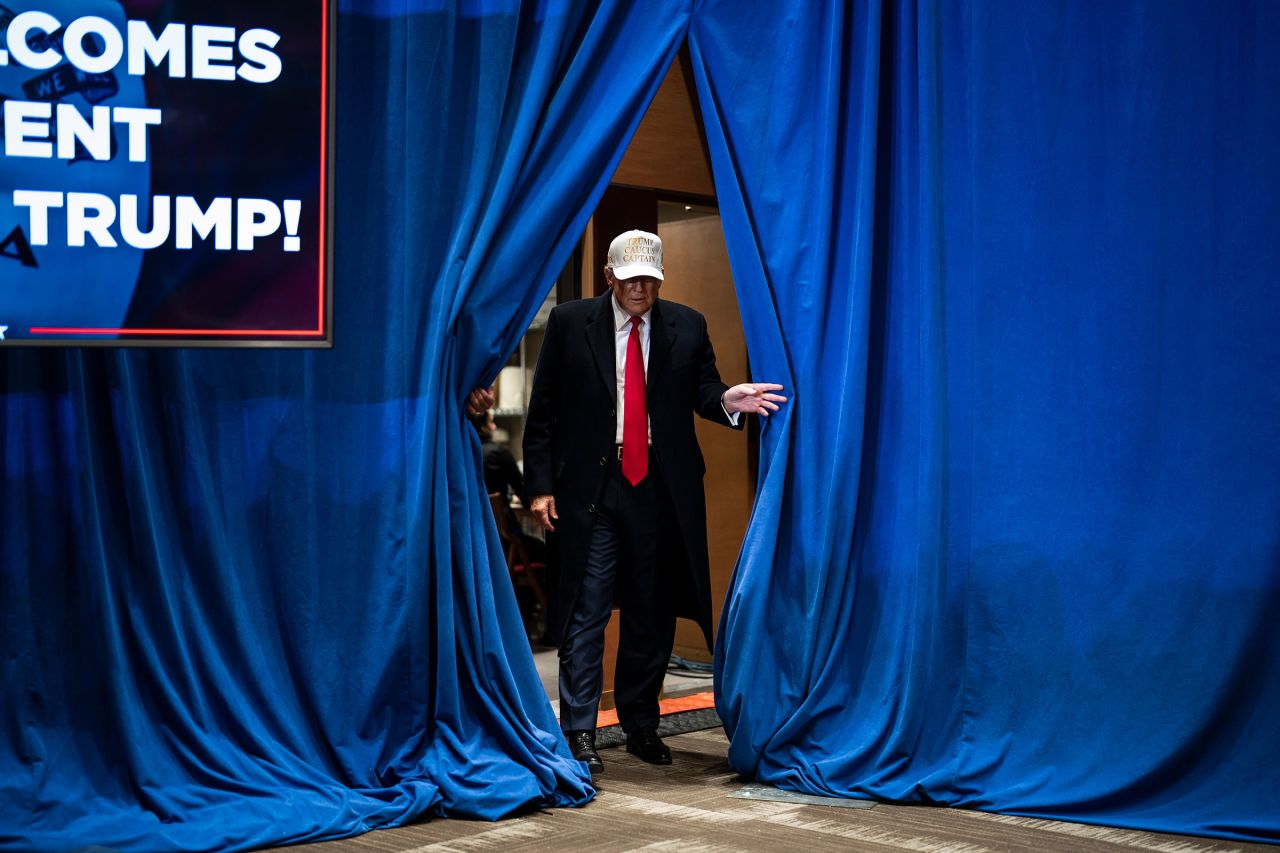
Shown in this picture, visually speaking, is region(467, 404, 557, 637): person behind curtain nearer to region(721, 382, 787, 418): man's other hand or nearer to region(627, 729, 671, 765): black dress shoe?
region(627, 729, 671, 765): black dress shoe

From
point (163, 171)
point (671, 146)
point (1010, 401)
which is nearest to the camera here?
point (163, 171)

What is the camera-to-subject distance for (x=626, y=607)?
420 centimetres

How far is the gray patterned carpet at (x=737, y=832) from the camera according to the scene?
3.18m

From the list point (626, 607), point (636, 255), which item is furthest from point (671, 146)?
point (626, 607)

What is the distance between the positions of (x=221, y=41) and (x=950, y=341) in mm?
1999

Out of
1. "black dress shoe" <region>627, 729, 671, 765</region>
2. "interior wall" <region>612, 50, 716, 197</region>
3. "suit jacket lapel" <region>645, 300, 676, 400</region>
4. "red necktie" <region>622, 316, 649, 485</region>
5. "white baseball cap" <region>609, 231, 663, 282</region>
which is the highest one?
"interior wall" <region>612, 50, 716, 197</region>

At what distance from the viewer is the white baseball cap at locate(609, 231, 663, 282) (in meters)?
4.11

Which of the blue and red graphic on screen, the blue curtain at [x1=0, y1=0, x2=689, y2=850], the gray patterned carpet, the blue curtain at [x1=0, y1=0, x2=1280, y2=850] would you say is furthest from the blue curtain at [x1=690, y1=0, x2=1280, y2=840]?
the blue and red graphic on screen

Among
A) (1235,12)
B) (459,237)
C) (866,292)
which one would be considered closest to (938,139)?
(866,292)

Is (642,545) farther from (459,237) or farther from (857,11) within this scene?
(857,11)

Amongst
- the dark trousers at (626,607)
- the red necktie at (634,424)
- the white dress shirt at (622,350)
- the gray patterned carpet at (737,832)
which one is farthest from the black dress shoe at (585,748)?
the white dress shirt at (622,350)

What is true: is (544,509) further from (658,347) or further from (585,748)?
(585,748)

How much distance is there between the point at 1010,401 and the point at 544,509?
1343mm

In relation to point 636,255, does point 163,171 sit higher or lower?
higher
